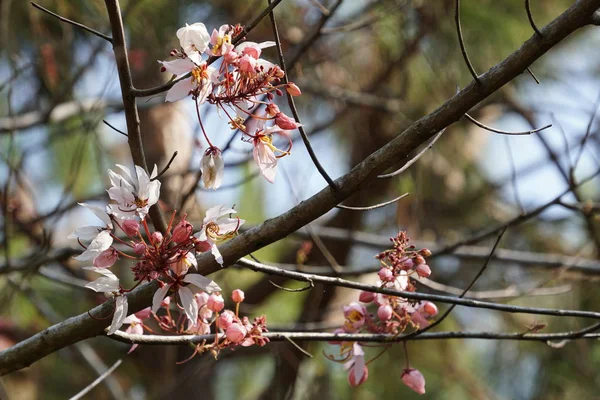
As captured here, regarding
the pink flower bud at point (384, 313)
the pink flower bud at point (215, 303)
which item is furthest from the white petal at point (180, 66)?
the pink flower bud at point (384, 313)

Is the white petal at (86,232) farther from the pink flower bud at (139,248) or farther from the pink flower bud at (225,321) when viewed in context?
the pink flower bud at (225,321)

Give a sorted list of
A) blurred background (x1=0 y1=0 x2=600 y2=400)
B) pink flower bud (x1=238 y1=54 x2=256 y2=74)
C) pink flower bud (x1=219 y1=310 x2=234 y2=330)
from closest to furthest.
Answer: pink flower bud (x1=238 y1=54 x2=256 y2=74), pink flower bud (x1=219 y1=310 x2=234 y2=330), blurred background (x1=0 y1=0 x2=600 y2=400)

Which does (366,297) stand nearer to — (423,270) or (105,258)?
(423,270)

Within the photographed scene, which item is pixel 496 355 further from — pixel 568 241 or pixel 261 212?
pixel 261 212

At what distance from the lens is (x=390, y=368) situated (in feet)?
10.4

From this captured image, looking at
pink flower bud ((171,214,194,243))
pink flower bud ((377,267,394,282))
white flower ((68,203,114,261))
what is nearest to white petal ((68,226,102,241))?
white flower ((68,203,114,261))

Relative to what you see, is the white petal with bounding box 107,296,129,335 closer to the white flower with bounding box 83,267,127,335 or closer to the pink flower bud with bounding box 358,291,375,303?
the white flower with bounding box 83,267,127,335

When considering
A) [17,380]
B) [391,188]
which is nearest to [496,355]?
[391,188]

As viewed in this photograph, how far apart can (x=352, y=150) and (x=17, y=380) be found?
191 cm

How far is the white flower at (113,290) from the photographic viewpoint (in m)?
0.78

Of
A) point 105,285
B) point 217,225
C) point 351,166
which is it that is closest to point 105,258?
point 105,285

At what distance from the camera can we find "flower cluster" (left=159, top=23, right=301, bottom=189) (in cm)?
76

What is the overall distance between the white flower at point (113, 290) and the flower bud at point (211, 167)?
0.55 ft

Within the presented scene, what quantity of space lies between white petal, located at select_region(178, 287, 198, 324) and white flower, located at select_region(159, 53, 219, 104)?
0.77 ft
